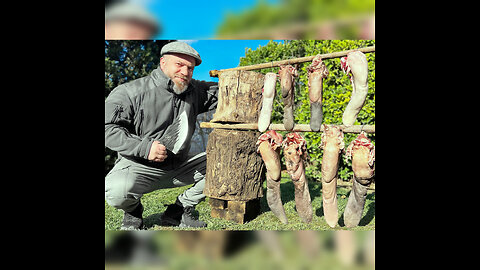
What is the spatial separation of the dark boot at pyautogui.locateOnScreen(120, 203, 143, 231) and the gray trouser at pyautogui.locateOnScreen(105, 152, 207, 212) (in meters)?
0.05

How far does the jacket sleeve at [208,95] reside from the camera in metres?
3.02

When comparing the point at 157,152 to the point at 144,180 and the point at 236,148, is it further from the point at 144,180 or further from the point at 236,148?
the point at 236,148

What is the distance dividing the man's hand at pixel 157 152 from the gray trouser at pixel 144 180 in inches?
6.1

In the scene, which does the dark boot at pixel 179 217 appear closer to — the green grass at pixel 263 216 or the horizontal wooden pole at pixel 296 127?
the green grass at pixel 263 216

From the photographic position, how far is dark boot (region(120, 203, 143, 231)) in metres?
2.80

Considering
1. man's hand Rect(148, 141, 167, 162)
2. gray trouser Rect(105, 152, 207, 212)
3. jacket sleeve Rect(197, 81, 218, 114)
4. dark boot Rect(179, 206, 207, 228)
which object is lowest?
dark boot Rect(179, 206, 207, 228)

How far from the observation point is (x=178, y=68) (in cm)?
274

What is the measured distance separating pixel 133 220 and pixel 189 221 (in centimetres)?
49

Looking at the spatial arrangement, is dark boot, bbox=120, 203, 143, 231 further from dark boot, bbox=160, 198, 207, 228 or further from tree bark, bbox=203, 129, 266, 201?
tree bark, bbox=203, 129, 266, 201

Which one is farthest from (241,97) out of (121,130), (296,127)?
(121,130)

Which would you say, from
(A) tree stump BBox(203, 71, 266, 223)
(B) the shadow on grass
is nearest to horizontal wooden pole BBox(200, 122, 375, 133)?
(A) tree stump BBox(203, 71, 266, 223)
